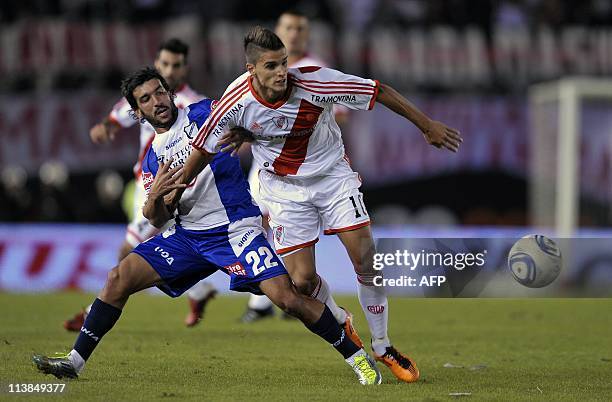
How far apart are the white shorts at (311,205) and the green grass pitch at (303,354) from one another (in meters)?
0.98

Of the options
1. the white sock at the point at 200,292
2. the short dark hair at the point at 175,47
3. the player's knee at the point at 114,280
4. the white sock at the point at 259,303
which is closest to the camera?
the player's knee at the point at 114,280

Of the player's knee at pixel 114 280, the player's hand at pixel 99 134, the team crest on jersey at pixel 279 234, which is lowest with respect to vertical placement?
the team crest on jersey at pixel 279 234

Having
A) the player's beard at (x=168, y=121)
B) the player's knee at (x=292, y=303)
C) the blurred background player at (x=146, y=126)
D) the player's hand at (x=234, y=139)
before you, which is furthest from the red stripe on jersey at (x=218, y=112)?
the blurred background player at (x=146, y=126)

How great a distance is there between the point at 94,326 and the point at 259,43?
6.87 feet

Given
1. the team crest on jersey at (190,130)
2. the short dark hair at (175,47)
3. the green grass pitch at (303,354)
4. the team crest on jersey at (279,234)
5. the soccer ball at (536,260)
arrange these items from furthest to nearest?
the short dark hair at (175,47)
the team crest on jersey at (279,234)
the soccer ball at (536,260)
the team crest on jersey at (190,130)
the green grass pitch at (303,354)

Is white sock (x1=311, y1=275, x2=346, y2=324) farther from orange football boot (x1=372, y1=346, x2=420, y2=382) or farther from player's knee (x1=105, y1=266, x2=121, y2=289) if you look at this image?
player's knee (x1=105, y1=266, x2=121, y2=289)

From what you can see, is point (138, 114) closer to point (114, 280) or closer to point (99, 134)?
point (114, 280)

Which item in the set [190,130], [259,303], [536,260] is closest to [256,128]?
[190,130]

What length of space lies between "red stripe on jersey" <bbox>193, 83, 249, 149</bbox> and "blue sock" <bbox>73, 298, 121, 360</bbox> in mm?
1214

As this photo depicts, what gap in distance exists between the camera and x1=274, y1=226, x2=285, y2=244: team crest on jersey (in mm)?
8039

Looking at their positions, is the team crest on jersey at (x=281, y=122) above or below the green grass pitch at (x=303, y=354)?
above

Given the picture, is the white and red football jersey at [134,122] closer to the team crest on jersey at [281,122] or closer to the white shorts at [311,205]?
the white shorts at [311,205]

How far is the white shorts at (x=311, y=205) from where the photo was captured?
7809 mm

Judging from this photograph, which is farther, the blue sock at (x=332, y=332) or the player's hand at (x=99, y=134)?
the player's hand at (x=99, y=134)
